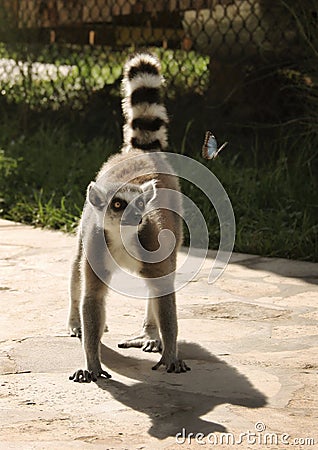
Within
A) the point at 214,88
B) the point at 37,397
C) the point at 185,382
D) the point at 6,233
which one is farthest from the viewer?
the point at 214,88

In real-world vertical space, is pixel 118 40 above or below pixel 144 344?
above

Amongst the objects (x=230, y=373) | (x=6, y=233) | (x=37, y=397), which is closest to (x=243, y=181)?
(x=6, y=233)

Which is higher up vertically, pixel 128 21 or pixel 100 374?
pixel 128 21

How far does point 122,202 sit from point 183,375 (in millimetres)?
655

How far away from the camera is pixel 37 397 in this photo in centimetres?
303

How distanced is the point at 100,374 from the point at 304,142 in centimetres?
376

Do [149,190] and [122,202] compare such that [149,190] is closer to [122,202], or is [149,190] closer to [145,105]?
[122,202]

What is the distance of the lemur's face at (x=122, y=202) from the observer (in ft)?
10.9

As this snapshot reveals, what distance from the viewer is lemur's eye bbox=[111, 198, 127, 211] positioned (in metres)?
3.31

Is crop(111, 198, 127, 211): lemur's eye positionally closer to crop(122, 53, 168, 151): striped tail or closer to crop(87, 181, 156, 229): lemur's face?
crop(87, 181, 156, 229): lemur's face

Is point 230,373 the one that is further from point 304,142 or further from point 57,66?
point 57,66

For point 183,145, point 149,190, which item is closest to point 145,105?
point 149,190

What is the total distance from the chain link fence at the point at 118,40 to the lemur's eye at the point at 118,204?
409 cm

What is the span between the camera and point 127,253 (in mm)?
3428
